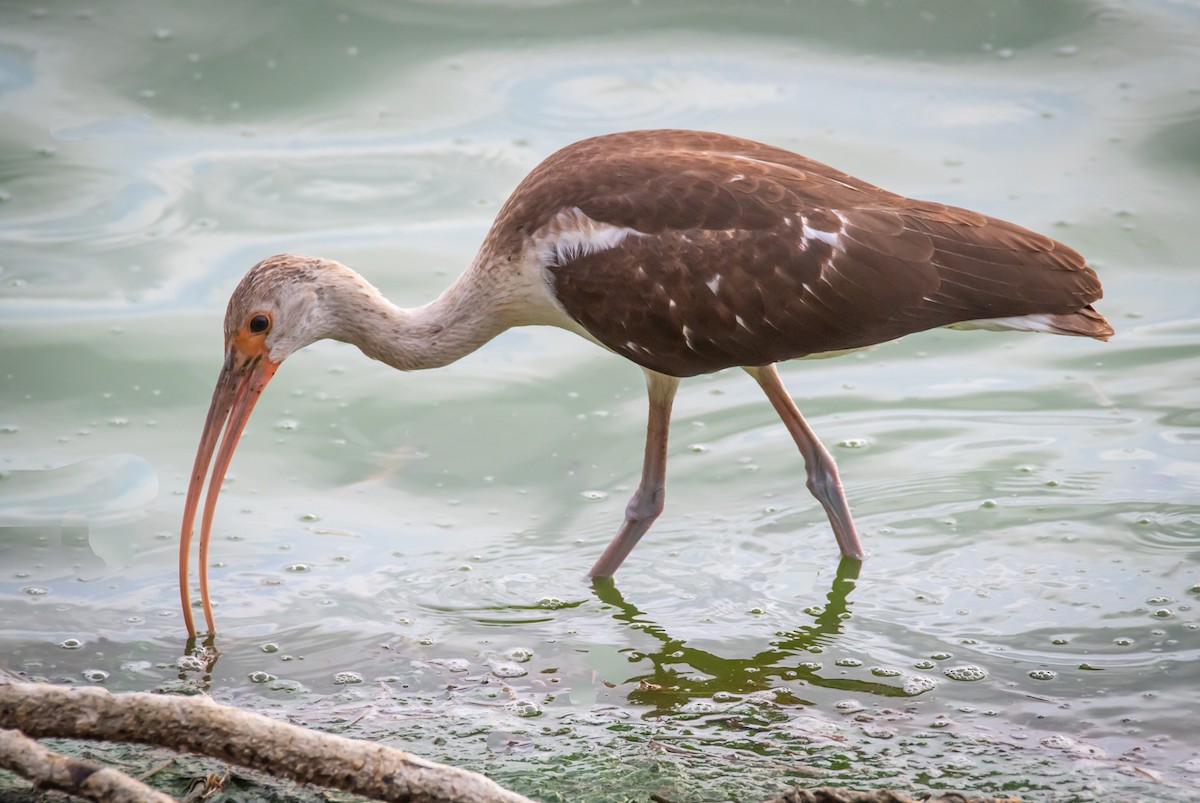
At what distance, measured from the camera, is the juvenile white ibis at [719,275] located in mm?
5250

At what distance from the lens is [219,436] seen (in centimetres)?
543

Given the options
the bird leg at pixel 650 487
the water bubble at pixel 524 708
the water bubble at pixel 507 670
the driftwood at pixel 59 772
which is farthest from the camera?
the bird leg at pixel 650 487

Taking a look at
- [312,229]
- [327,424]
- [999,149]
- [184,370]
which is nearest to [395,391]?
[327,424]

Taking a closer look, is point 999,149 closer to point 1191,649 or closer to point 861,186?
point 861,186

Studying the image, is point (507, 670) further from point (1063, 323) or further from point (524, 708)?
point (1063, 323)

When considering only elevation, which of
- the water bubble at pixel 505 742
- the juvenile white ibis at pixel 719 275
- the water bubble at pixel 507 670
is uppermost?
the juvenile white ibis at pixel 719 275

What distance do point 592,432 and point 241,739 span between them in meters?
3.75

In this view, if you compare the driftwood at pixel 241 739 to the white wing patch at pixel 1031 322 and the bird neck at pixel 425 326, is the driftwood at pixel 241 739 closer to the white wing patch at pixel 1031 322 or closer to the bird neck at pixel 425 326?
the bird neck at pixel 425 326

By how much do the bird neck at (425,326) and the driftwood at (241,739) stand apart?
228cm

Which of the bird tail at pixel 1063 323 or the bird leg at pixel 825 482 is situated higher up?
the bird tail at pixel 1063 323

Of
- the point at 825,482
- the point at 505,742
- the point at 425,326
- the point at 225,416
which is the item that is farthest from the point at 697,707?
the point at 225,416

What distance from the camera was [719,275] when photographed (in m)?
5.28

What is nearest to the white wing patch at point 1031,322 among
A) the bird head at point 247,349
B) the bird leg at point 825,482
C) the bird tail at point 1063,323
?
the bird tail at point 1063,323

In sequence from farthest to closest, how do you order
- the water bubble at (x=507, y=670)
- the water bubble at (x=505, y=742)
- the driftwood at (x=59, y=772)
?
the water bubble at (x=507, y=670) < the water bubble at (x=505, y=742) < the driftwood at (x=59, y=772)
